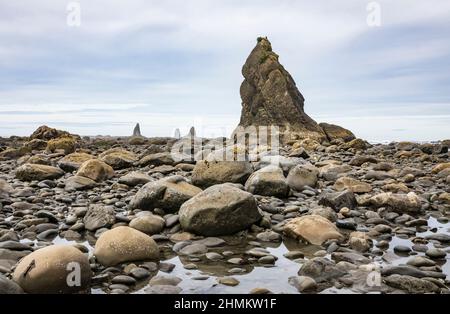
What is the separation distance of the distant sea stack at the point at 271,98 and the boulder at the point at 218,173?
95.4 feet

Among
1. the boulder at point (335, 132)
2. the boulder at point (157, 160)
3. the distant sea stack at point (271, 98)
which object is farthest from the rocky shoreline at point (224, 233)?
the distant sea stack at point (271, 98)

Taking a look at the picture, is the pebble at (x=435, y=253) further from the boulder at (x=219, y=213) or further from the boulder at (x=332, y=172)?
the boulder at (x=332, y=172)

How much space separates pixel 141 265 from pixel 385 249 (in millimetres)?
3523

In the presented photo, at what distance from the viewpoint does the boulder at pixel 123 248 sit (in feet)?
17.9

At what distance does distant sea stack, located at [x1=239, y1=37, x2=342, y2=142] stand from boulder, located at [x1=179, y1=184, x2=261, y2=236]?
3240 cm

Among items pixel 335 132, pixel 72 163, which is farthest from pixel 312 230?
pixel 335 132

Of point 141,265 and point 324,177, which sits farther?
point 324,177

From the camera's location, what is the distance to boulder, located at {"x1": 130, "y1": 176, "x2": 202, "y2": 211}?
7938mm

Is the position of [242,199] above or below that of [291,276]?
above

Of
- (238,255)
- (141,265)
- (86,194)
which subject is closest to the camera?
(141,265)
